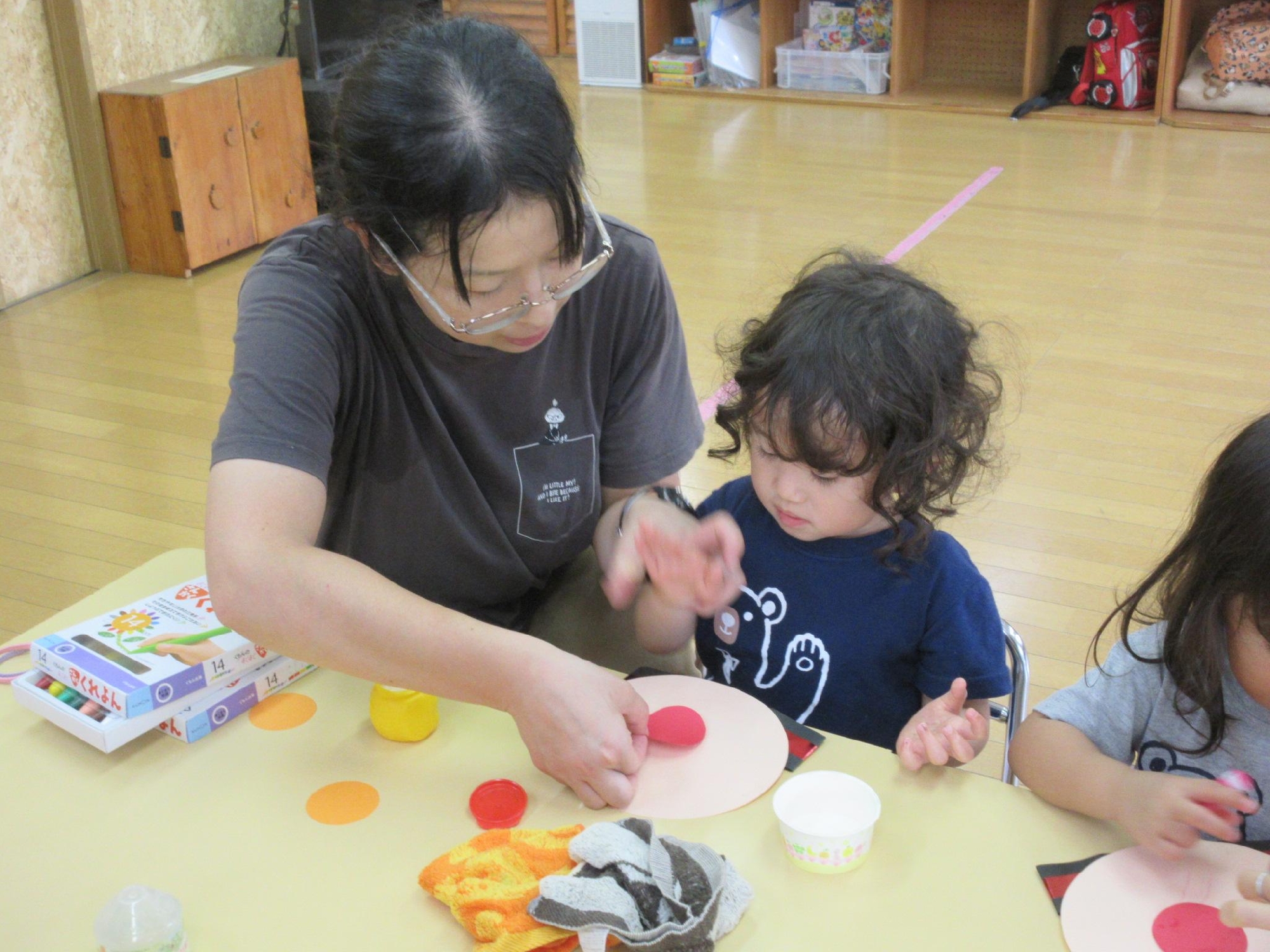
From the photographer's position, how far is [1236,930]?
81 centimetres

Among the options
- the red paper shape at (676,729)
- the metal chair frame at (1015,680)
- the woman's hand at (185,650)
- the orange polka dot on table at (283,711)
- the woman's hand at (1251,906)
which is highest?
the woman's hand at (185,650)

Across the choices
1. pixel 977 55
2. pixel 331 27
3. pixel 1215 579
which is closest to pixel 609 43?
pixel 977 55

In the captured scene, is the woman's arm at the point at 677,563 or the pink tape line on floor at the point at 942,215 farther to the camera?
the pink tape line on floor at the point at 942,215

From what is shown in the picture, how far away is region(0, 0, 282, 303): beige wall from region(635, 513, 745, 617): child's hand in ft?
10.6

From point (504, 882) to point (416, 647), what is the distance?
8.1 inches

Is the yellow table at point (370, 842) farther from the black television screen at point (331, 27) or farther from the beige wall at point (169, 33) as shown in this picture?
the black television screen at point (331, 27)

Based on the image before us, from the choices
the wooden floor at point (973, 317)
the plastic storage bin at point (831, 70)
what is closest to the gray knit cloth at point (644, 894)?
the wooden floor at point (973, 317)

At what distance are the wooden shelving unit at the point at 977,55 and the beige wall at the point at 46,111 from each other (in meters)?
2.51

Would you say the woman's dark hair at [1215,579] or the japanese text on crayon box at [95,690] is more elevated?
the woman's dark hair at [1215,579]

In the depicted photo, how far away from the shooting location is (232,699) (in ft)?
3.45

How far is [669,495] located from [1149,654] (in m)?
0.51

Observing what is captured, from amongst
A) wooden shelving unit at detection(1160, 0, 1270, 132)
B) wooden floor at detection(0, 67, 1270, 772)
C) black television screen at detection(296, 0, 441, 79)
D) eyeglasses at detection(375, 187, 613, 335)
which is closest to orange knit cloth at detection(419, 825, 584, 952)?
eyeglasses at detection(375, 187, 613, 335)

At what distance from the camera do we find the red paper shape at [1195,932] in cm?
80

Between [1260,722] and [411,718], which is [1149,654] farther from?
[411,718]
